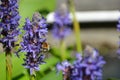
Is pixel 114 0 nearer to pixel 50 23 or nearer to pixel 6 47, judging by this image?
pixel 50 23

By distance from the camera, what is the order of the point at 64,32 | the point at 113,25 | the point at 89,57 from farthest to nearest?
1. the point at 113,25
2. the point at 64,32
3. the point at 89,57

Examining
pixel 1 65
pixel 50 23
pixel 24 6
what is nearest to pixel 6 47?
pixel 1 65

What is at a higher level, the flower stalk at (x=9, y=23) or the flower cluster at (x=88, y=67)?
the flower stalk at (x=9, y=23)

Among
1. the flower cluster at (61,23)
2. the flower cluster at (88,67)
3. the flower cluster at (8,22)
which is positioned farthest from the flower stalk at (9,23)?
the flower cluster at (61,23)

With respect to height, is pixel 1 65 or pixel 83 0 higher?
pixel 83 0

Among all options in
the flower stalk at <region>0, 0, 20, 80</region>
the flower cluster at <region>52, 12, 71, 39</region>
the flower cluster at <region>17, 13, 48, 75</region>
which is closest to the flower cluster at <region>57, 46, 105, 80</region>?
the flower cluster at <region>17, 13, 48, 75</region>

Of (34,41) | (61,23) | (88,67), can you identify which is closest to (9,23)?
(34,41)

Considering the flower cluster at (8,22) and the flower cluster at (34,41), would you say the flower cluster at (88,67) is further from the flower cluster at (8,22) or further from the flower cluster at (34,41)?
the flower cluster at (8,22)

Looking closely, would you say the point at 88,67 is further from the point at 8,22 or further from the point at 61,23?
the point at 61,23
